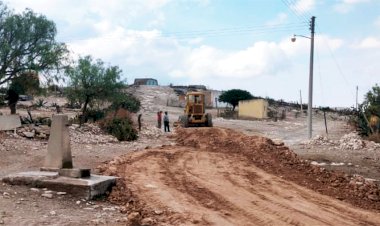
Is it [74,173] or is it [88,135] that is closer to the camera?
[74,173]

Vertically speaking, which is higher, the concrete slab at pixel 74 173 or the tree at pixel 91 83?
the tree at pixel 91 83

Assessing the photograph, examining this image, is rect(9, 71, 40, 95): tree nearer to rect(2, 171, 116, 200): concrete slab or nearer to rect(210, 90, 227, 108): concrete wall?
rect(2, 171, 116, 200): concrete slab

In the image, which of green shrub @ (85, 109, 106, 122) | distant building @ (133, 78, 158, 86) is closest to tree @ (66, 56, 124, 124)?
green shrub @ (85, 109, 106, 122)

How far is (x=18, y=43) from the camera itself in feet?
91.8

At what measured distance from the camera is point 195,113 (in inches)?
1395

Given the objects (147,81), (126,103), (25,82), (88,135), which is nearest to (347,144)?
(88,135)

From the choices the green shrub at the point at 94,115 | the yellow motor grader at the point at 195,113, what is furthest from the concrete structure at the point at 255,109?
the green shrub at the point at 94,115

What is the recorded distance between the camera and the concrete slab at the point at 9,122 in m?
23.0

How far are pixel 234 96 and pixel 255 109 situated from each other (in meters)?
13.5

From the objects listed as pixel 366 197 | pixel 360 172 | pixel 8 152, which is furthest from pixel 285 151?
pixel 8 152

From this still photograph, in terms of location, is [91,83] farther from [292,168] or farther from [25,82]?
[292,168]

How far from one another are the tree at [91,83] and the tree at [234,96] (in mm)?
44607

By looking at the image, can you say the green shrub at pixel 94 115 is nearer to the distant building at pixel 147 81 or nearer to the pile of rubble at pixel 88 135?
the pile of rubble at pixel 88 135

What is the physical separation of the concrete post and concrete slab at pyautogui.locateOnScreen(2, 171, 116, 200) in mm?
494
